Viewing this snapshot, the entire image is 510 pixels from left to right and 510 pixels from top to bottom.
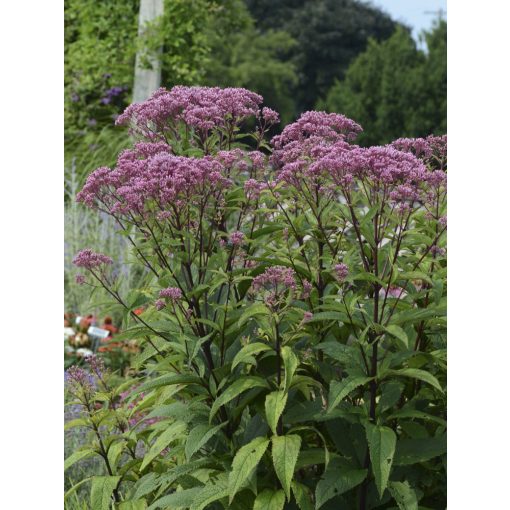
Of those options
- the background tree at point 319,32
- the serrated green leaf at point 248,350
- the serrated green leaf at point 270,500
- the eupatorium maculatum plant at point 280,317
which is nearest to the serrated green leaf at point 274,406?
the eupatorium maculatum plant at point 280,317

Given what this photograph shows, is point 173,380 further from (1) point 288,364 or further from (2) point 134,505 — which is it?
(2) point 134,505

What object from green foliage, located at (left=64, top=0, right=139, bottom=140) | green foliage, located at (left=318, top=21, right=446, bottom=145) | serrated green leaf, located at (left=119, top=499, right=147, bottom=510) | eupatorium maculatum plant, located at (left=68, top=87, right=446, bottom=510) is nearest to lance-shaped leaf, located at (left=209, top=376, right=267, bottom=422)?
eupatorium maculatum plant, located at (left=68, top=87, right=446, bottom=510)

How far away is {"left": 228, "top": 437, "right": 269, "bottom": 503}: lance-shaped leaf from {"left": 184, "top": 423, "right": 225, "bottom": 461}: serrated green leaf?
0.14 m

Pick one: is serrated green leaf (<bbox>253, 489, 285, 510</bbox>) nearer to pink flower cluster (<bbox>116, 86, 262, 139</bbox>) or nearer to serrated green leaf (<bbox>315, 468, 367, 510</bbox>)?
serrated green leaf (<bbox>315, 468, 367, 510</bbox>)

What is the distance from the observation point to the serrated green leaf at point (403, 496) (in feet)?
8.19

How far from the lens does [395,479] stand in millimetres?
2664

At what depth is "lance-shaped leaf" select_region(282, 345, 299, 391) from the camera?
7.84 ft

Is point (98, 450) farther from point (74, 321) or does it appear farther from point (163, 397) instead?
point (74, 321)

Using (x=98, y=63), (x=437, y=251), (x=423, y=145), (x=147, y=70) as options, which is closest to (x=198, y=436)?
(x=437, y=251)

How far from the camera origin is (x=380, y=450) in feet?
7.79

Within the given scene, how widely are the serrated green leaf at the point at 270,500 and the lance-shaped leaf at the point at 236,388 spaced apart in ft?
0.87

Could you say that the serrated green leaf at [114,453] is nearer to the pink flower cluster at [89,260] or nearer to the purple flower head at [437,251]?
the pink flower cluster at [89,260]

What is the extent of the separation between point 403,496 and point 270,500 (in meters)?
0.38

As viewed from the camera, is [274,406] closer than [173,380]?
Yes
